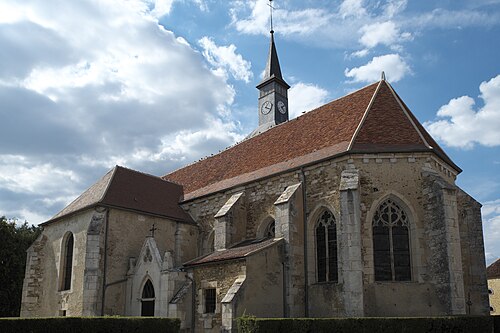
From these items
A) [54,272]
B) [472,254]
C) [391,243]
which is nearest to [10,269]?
[54,272]

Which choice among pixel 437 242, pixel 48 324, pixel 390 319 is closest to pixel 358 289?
pixel 390 319

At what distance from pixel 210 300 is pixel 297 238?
378 centimetres

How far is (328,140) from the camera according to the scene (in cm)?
1848

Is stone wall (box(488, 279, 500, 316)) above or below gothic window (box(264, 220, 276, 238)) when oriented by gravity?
below

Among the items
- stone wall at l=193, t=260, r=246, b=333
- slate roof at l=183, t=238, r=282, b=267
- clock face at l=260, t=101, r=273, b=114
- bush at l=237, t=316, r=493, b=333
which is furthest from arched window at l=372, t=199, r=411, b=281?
clock face at l=260, t=101, r=273, b=114

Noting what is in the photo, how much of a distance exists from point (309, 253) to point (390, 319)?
15.5ft

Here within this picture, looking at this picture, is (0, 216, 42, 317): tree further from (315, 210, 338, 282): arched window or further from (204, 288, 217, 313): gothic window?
(315, 210, 338, 282): arched window

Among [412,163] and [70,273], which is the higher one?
[412,163]

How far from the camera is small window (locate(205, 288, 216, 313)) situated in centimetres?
1666

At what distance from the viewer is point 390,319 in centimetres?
1286

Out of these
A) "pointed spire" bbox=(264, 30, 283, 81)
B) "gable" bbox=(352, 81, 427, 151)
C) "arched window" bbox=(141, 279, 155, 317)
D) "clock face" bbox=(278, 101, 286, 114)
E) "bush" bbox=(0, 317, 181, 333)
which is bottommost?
"bush" bbox=(0, 317, 181, 333)

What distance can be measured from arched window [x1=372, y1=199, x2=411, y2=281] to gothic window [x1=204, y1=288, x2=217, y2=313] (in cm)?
561

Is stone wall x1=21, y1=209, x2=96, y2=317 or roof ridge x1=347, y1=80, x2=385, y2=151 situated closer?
roof ridge x1=347, y1=80, x2=385, y2=151

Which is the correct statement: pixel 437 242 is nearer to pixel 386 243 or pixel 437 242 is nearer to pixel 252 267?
pixel 386 243
